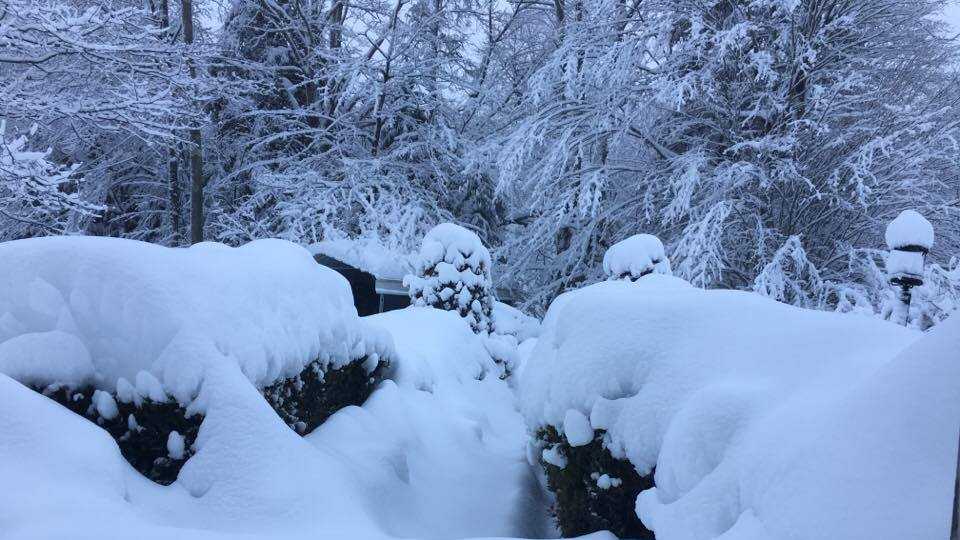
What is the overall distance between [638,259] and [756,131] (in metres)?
5.50

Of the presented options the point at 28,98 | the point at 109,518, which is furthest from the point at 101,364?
the point at 28,98

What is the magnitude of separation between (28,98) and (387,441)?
8.58 m

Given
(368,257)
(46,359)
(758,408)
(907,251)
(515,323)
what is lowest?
(515,323)

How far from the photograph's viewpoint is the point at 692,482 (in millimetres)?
2578

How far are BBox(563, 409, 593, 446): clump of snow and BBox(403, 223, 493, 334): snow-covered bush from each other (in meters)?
6.02

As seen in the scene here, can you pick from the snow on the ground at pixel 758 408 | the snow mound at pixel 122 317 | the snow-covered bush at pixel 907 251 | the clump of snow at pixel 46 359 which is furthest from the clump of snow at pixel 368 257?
the clump of snow at pixel 46 359

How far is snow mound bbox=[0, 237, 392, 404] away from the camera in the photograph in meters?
3.08

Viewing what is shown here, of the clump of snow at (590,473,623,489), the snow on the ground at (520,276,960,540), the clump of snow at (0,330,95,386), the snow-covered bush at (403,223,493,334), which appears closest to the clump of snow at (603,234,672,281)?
the snow-covered bush at (403,223,493,334)

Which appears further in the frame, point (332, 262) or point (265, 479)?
point (332, 262)

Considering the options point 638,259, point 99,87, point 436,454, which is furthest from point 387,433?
point 99,87

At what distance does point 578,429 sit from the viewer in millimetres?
3402

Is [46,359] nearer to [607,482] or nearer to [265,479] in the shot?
[265,479]

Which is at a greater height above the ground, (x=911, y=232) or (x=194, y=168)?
(x=911, y=232)

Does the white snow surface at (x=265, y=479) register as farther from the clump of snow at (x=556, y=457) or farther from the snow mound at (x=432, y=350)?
the clump of snow at (x=556, y=457)
